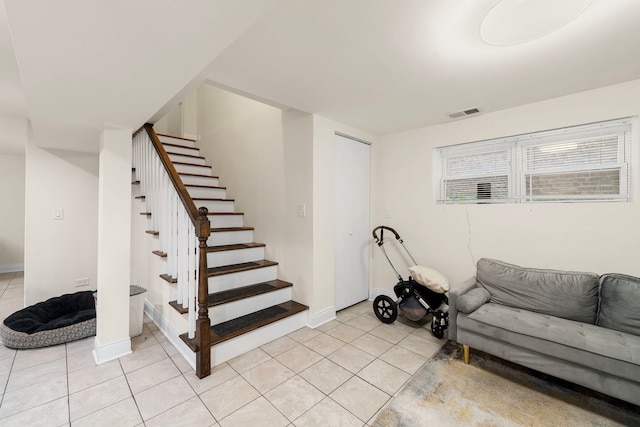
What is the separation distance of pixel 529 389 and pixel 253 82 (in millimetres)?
3103

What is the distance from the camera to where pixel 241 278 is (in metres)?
2.92

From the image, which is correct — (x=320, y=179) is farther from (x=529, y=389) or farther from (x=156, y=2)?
(x=529, y=389)

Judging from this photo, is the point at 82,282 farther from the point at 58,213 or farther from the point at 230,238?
the point at 230,238

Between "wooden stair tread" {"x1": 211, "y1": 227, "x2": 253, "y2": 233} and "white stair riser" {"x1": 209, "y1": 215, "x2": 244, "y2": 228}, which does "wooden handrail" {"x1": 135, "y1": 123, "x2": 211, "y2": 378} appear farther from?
"white stair riser" {"x1": 209, "y1": 215, "x2": 244, "y2": 228}

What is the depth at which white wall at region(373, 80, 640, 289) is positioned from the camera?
226 centimetres

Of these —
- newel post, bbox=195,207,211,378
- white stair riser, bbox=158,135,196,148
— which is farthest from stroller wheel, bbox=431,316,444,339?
white stair riser, bbox=158,135,196,148

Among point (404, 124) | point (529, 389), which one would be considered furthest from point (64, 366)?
point (404, 124)

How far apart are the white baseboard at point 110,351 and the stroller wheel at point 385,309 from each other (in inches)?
96.0

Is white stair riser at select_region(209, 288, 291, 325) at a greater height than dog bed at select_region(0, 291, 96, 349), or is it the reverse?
white stair riser at select_region(209, 288, 291, 325)

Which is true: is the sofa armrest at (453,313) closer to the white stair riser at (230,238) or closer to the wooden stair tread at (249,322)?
the wooden stair tread at (249,322)

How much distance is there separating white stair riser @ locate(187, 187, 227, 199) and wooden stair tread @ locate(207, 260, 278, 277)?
1.35 meters

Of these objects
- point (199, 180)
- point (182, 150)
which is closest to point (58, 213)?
point (199, 180)

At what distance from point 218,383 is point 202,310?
539 millimetres

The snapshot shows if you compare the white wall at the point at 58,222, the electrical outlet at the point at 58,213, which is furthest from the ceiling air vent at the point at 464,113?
the electrical outlet at the point at 58,213
